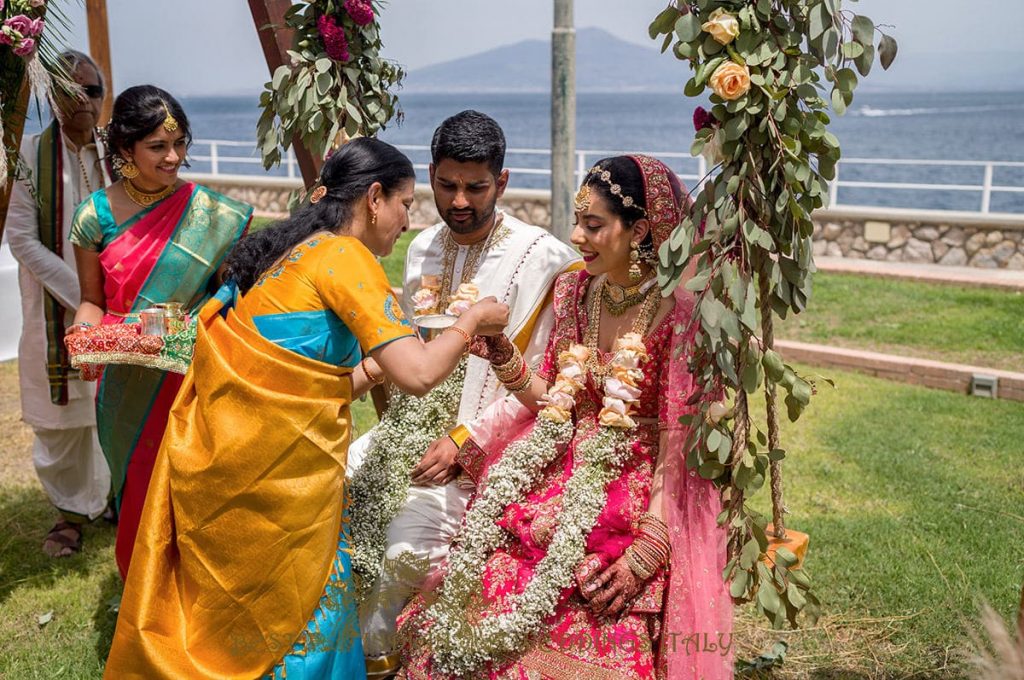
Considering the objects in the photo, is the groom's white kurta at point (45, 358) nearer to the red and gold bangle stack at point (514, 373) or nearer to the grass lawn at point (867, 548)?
the grass lawn at point (867, 548)

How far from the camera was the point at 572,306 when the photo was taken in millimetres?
3627

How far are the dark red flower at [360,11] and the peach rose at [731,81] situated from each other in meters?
2.03

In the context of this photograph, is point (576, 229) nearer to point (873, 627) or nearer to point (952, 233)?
point (873, 627)

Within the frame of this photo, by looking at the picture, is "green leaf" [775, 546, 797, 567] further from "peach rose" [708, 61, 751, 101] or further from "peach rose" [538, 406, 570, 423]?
"peach rose" [708, 61, 751, 101]

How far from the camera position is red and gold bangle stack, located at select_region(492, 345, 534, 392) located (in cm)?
344

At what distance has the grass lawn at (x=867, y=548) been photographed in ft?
12.8

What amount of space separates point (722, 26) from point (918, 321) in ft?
23.1

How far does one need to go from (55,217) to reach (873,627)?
4132mm

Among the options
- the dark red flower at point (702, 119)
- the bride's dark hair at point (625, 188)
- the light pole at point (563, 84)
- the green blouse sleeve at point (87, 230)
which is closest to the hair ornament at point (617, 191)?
the bride's dark hair at point (625, 188)

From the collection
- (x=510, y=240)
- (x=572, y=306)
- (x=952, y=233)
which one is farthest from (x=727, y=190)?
(x=952, y=233)

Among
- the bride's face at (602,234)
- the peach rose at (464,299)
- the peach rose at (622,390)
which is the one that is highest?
the bride's face at (602,234)

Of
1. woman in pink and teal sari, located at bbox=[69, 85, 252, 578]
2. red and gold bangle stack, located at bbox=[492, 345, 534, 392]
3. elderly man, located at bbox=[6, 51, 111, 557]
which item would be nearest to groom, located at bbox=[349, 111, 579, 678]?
red and gold bangle stack, located at bbox=[492, 345, 534, 392]

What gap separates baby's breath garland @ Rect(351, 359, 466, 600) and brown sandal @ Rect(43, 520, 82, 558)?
2072 millimetres

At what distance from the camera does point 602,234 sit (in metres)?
3.32
